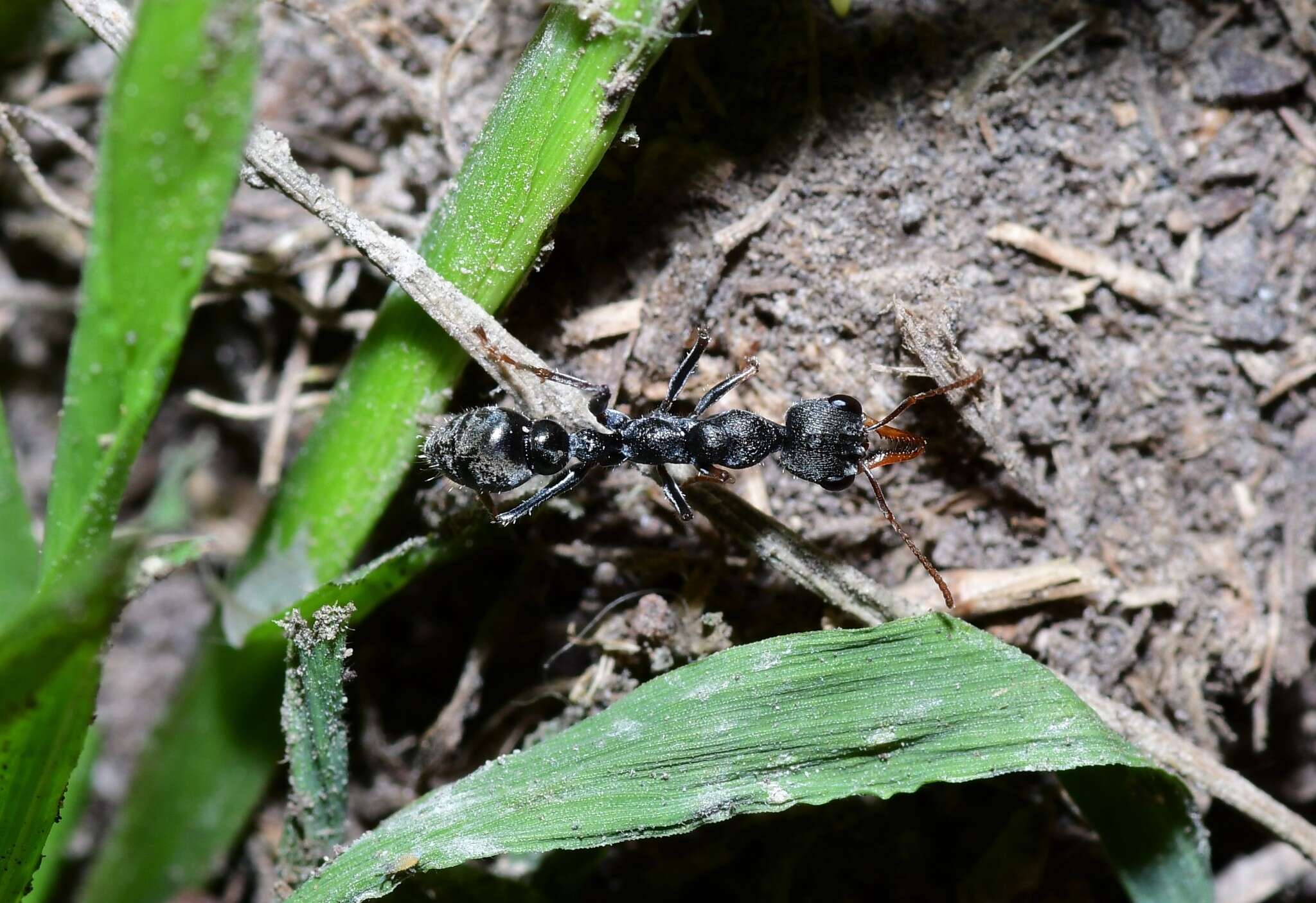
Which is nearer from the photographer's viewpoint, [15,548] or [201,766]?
[15,548]

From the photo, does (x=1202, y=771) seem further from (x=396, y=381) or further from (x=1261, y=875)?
(x=396, y=381)

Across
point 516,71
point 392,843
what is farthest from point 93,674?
point 516,71

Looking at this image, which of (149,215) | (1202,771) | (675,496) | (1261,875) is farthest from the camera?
(1261,875)

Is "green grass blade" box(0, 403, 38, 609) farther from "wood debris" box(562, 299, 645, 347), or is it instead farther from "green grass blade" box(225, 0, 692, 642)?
"wood debris" box(562, 299, 645, 347)

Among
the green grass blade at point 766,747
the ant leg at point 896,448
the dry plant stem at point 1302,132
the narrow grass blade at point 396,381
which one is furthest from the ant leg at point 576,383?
the dry plant stem at point 1302,132

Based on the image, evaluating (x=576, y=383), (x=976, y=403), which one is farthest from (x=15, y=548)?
(x=976, y=403)

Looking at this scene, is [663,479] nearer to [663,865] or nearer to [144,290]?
[663,865]
